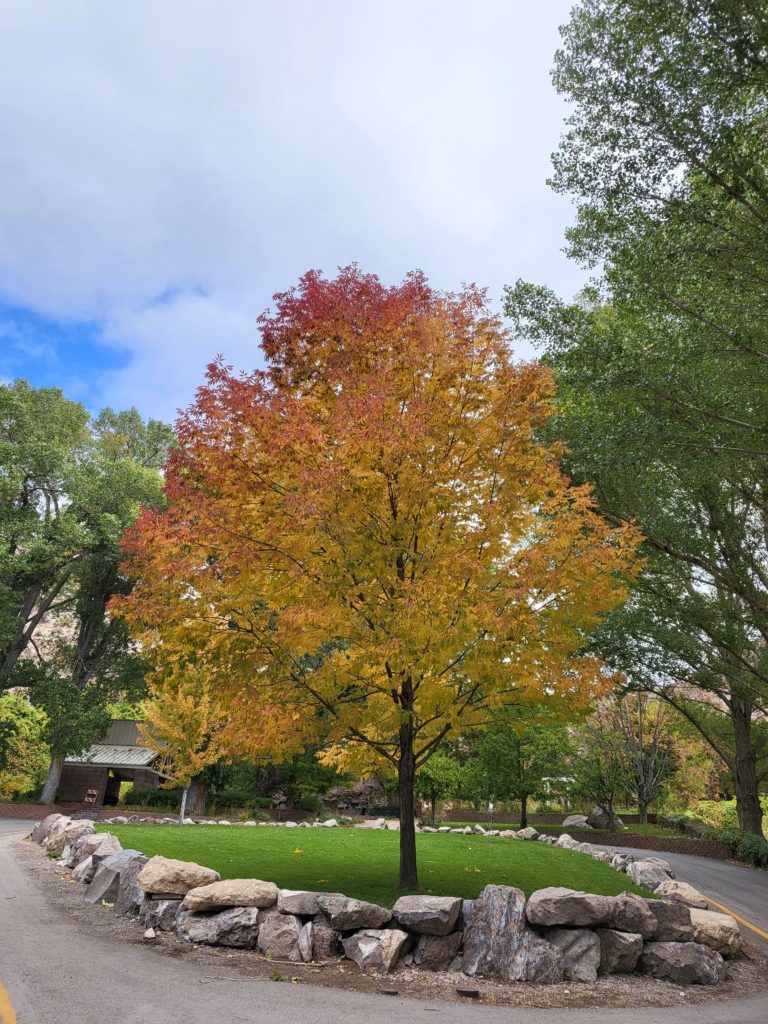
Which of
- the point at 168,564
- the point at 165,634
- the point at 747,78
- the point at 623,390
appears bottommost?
the point at 165,634

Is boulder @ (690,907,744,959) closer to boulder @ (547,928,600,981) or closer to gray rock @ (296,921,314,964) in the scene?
boulder @ (547,928,600,981)

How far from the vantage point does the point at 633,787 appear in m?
30.3

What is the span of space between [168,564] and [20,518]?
22167 mm

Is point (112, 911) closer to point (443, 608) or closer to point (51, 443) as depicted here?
point (443, 608)

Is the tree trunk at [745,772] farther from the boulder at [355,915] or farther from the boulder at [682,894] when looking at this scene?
the boulder at [355,915]

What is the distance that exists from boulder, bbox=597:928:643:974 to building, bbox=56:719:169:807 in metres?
30.8

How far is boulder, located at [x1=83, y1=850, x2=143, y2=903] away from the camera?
896 cm

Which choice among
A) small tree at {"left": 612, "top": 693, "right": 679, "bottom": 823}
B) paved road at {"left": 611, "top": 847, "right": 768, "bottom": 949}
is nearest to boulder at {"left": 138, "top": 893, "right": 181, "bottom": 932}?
paved road at {"left": 611, "top": 847, "right": 768, "bottom": 949}

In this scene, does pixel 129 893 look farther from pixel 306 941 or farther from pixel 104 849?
pixel 104 849

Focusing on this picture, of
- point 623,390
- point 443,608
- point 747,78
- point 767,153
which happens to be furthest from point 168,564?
point 767,153

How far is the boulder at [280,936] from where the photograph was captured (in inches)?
271

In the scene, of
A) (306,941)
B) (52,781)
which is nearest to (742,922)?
(306,941)

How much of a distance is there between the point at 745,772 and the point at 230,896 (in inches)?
807

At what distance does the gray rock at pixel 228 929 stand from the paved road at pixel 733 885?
716 centimetres
